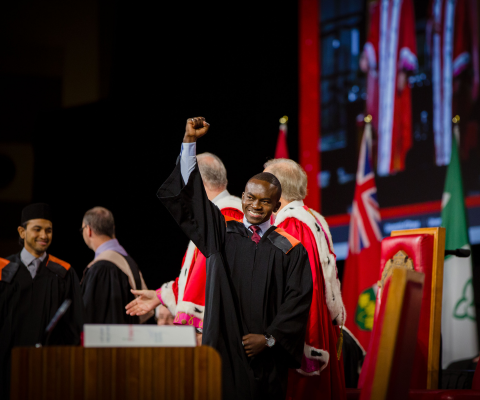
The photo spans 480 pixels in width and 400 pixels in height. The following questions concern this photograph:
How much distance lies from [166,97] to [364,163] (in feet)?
7.80

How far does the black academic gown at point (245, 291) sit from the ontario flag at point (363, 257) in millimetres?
3377

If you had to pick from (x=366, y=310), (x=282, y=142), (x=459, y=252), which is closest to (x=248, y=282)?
(x=459, y=252)

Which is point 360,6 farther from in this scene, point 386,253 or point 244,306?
point 244,306

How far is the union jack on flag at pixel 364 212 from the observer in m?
5.77

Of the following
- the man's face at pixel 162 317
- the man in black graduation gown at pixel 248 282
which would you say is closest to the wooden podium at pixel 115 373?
the man in black graduation gown at pixel 248 282

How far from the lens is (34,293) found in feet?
11.8

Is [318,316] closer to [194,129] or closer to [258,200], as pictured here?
[258,200]

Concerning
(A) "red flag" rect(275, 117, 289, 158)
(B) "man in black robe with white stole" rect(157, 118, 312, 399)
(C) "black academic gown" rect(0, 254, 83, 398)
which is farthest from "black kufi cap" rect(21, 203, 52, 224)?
(A) "red flag" rect(275, 117, 289, 158)

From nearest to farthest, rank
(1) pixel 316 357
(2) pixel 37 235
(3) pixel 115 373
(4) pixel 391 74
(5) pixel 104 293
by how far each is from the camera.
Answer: (3) pixel 115 373, (1) pixel 316 357, (2) pixel 37 235, (5) pixel 104 293, (4) pixel 391 74

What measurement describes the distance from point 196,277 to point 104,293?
1.57 m

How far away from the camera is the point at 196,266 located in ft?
10.3

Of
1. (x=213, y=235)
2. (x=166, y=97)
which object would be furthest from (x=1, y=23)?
(x=213, y=235)

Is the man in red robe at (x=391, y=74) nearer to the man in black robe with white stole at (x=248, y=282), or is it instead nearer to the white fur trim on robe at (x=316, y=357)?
the white fur trim on robe at (x=316, y=357)

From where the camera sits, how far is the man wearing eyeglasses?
441 cm
